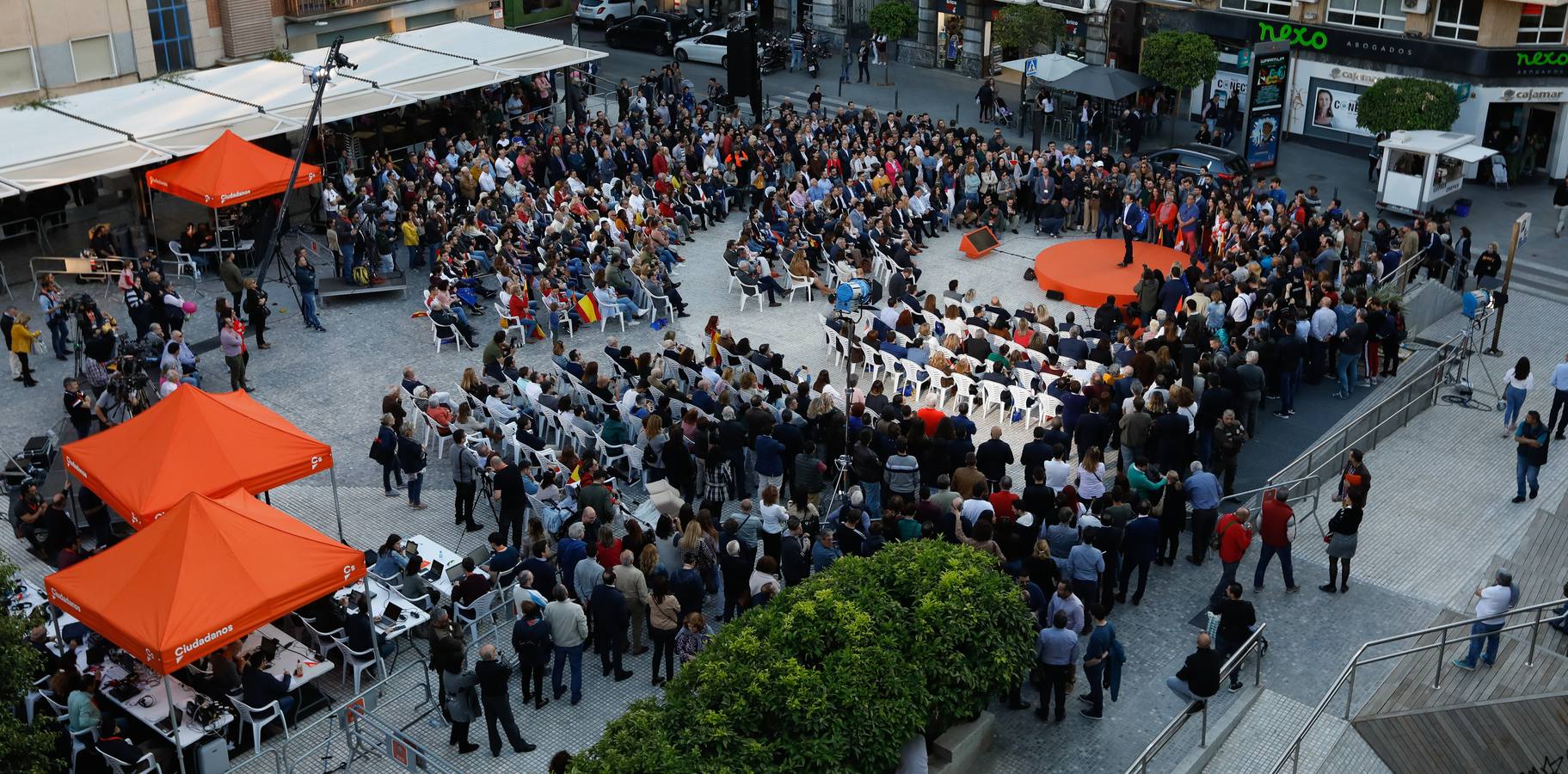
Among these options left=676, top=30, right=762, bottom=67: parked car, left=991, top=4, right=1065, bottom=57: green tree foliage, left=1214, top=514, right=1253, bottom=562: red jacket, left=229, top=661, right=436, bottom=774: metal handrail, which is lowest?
left=229, top=661, right=436, bottom=774: metal handrail

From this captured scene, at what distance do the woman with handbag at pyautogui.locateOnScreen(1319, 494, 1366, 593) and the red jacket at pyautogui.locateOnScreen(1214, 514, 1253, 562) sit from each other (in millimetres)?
1040

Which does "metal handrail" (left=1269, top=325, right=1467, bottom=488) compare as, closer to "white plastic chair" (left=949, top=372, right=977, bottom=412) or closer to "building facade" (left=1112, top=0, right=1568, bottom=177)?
→ "white plastic chair" (left=949, top=372, right=977, bottom=412)

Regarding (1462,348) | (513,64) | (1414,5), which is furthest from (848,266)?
(1414,5)

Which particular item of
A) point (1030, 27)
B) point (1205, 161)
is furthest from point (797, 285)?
point (1030, 27)

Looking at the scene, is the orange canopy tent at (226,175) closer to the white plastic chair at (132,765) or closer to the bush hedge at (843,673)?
the white plastic chair at (132,765)

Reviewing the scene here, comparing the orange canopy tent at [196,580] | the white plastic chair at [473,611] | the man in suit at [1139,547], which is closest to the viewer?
the orange canopy tent at [196,580]

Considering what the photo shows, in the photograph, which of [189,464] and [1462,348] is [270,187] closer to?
[189,464]

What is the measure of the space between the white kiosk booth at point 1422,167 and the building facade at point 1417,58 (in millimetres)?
2927

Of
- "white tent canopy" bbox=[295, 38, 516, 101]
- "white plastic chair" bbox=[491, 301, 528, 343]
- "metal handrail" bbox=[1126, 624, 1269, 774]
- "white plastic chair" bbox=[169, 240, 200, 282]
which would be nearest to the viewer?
"metal handrail" bbox=[1126, 624, 1269, 774]

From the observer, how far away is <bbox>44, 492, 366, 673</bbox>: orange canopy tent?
1279 centimetres

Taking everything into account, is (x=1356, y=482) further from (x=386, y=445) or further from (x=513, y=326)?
(x=513, y=326)

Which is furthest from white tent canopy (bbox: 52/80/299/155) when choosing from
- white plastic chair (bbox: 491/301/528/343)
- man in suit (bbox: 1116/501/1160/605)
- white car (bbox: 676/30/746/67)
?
man in suit (bbox: 1116/501/1160/605)

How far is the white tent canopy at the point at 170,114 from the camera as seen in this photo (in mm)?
26281

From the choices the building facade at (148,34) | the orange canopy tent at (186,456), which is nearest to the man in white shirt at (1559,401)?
the orange canopy tent at (186,456)
